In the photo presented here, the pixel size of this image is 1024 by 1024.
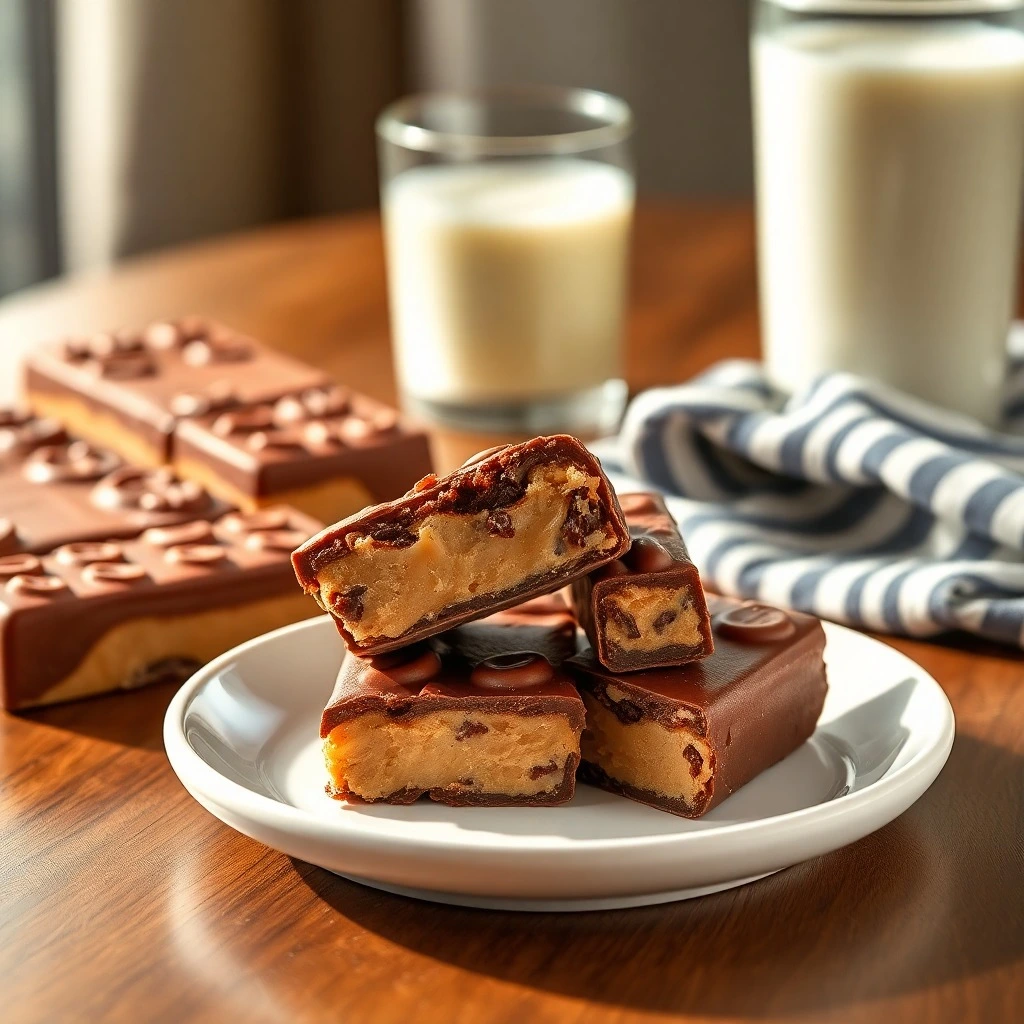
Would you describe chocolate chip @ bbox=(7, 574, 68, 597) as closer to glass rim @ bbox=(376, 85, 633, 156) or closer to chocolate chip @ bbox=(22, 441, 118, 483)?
chocolate chip @ bbox=(22, 441, 118, 483)

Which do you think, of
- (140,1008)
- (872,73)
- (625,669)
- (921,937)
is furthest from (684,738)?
(872,73)

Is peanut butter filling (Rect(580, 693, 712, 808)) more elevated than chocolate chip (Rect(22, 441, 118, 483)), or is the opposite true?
chocolate chip (Rect(22, 441, 118, 483))

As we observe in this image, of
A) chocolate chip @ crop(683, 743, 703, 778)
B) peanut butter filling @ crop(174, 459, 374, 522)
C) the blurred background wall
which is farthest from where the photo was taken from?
the blurred background wall

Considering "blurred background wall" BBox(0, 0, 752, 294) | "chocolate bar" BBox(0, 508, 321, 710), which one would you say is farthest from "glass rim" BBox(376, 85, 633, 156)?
"blurred background wall" BBox(0, 0, 752, 294)

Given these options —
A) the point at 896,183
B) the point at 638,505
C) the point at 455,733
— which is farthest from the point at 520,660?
the point at 896,183

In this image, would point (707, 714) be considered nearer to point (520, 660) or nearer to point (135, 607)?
point (520, 660)

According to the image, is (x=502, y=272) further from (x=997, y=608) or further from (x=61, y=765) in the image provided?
(x=61, y=765)

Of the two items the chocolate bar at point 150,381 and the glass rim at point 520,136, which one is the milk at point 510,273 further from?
the chocolate bar at point 150,381
